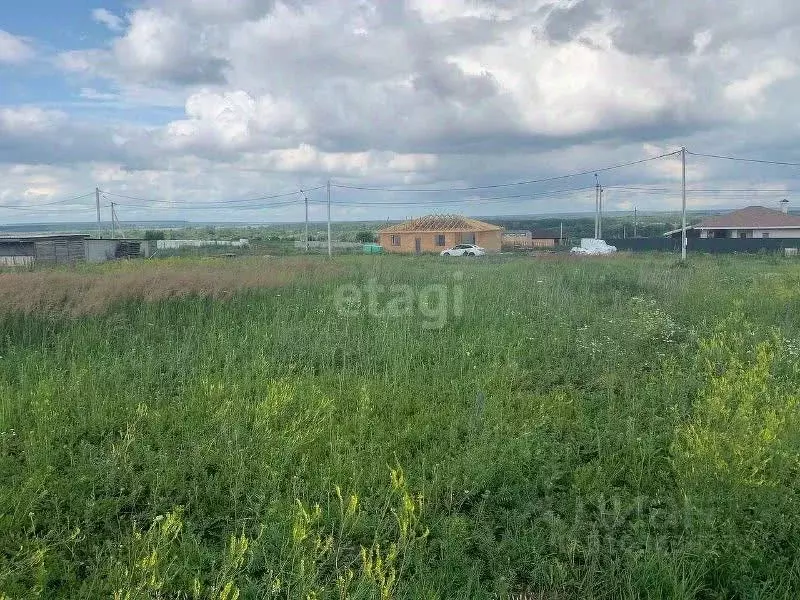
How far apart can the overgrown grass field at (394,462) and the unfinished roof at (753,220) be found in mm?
40581

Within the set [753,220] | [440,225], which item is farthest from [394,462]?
[753,220]

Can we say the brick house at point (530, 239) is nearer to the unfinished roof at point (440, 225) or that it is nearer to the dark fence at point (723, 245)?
the unfinished roof at point (440, 225)

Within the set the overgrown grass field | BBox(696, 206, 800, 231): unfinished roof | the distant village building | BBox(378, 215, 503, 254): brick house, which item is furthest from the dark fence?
the overgrown grass field

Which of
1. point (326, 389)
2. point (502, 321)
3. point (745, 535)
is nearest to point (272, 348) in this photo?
point (326, 389)

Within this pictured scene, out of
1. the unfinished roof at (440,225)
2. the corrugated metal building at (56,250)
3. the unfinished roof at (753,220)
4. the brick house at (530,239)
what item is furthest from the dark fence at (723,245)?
the corrugated metal building at (56,250)

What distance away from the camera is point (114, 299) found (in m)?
8.44

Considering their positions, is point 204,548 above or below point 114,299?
below

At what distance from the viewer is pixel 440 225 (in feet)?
158

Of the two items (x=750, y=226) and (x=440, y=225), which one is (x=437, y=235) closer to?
(x=440, y=225)

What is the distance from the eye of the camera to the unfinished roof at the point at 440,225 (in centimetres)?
4731

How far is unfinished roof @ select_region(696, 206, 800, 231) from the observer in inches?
1620

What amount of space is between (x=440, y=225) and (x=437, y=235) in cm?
137

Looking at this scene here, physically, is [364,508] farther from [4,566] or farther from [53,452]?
[53,452]

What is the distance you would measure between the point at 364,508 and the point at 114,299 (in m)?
6.46
